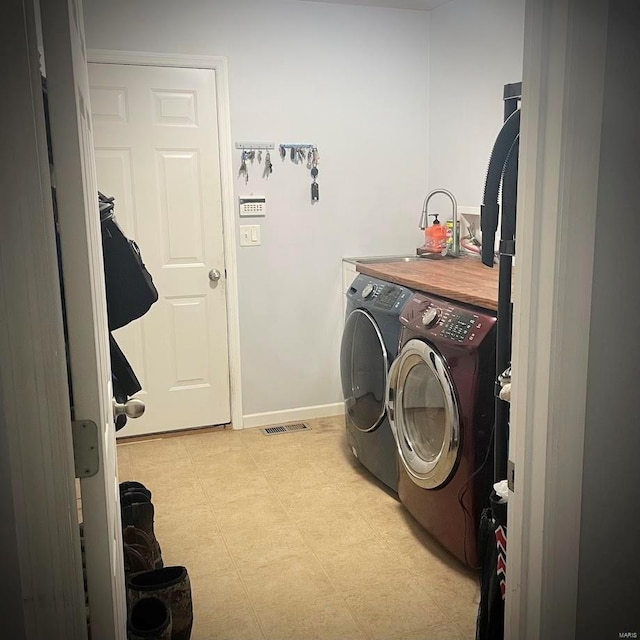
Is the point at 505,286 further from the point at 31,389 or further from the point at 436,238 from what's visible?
the point at 436,238

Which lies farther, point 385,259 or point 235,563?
point 385,259

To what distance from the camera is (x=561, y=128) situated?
110 centimetres

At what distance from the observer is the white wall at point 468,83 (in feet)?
11.6

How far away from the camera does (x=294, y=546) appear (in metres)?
2.82

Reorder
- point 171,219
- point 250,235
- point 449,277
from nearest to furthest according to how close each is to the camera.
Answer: point 449,277 → point 171,219 → point 250,235

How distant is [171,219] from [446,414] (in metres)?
2.04

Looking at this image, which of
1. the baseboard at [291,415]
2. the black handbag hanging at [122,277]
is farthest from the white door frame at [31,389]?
the baseboard at [291,415]

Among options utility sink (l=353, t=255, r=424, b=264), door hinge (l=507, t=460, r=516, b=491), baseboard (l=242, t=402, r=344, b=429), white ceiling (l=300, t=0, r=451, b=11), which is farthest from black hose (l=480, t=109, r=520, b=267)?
baseboard (l=242, t=402, r=344, b=429)

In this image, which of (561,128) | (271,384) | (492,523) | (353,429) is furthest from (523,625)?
(271,384)

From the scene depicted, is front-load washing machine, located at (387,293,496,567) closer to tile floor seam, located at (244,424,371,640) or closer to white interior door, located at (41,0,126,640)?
tile floor seam, located at (244,424,371,640)

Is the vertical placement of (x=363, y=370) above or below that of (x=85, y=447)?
below

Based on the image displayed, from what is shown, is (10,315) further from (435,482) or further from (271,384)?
(271,384)

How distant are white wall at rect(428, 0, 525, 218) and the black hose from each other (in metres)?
1.86

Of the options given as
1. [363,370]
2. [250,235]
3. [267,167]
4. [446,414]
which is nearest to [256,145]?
[267,167]
